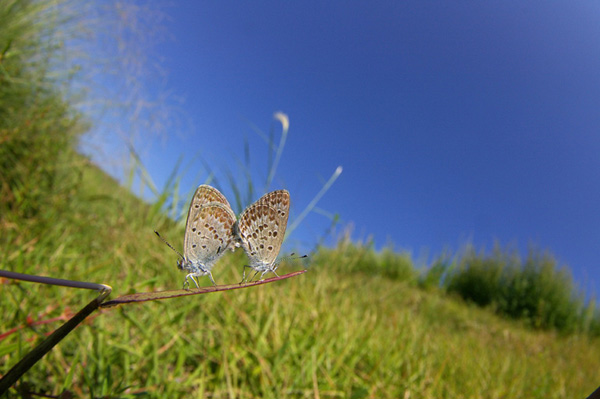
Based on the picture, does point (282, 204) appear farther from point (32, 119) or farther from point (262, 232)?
point (32, 119)

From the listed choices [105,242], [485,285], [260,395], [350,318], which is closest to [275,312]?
[260,395]

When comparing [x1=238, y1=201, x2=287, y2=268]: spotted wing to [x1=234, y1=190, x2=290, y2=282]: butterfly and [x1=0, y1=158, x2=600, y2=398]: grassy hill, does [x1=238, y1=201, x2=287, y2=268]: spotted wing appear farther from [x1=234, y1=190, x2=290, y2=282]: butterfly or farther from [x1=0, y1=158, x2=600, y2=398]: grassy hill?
[x1=0, y1=158, x2=600, y2=398]: grassy hill

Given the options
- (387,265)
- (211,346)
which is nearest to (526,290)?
(387,265)

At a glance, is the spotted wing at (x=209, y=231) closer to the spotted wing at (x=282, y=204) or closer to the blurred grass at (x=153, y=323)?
the spotted wing at (x=282, y=204)

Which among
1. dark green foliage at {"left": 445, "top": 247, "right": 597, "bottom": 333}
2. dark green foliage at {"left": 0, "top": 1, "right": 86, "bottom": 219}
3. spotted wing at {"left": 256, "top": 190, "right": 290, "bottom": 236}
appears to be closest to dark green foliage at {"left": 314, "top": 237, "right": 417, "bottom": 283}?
dark green foliage at {"left": 445, "top": 247, "right": 597, "bottom": 333}

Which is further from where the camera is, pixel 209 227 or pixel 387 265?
pixel 387 265

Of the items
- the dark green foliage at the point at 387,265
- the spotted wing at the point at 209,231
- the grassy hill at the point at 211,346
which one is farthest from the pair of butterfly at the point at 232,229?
the dark green foliage at the point at 387,265

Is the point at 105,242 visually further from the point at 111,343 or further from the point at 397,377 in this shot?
the point at 397,377

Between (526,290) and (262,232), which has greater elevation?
(526,290)
